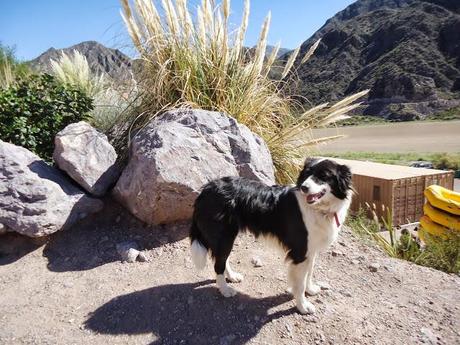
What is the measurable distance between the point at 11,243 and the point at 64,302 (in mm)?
1064

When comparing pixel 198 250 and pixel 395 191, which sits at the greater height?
pixel 198 250

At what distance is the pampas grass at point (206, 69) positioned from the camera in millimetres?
4609

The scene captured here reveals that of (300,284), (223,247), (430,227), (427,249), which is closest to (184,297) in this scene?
(223,247)

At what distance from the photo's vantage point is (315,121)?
5.39 metres

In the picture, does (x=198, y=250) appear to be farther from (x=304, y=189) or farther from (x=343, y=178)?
(x=343, y=178)

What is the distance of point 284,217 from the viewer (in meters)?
3.03

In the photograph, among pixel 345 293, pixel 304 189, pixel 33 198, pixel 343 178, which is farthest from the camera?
pixel 33 198

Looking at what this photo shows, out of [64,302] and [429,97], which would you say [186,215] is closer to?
[64,302]

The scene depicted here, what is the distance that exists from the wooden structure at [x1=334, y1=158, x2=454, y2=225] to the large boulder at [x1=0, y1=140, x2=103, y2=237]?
5319 millimetres

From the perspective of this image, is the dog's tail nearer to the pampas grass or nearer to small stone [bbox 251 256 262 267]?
small stone [bbox 251 256 262 267]

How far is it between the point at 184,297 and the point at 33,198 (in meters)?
1.68

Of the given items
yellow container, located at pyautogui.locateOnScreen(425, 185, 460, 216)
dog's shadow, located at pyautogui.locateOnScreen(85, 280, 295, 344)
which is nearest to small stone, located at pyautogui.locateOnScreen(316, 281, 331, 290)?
→ dog's shadow, located at pyautogui.locateOnScreen(85, 280, 295, 344)

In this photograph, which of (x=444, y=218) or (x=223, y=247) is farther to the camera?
(x=444, y=218)

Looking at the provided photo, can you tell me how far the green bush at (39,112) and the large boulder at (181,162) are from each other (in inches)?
43.3
